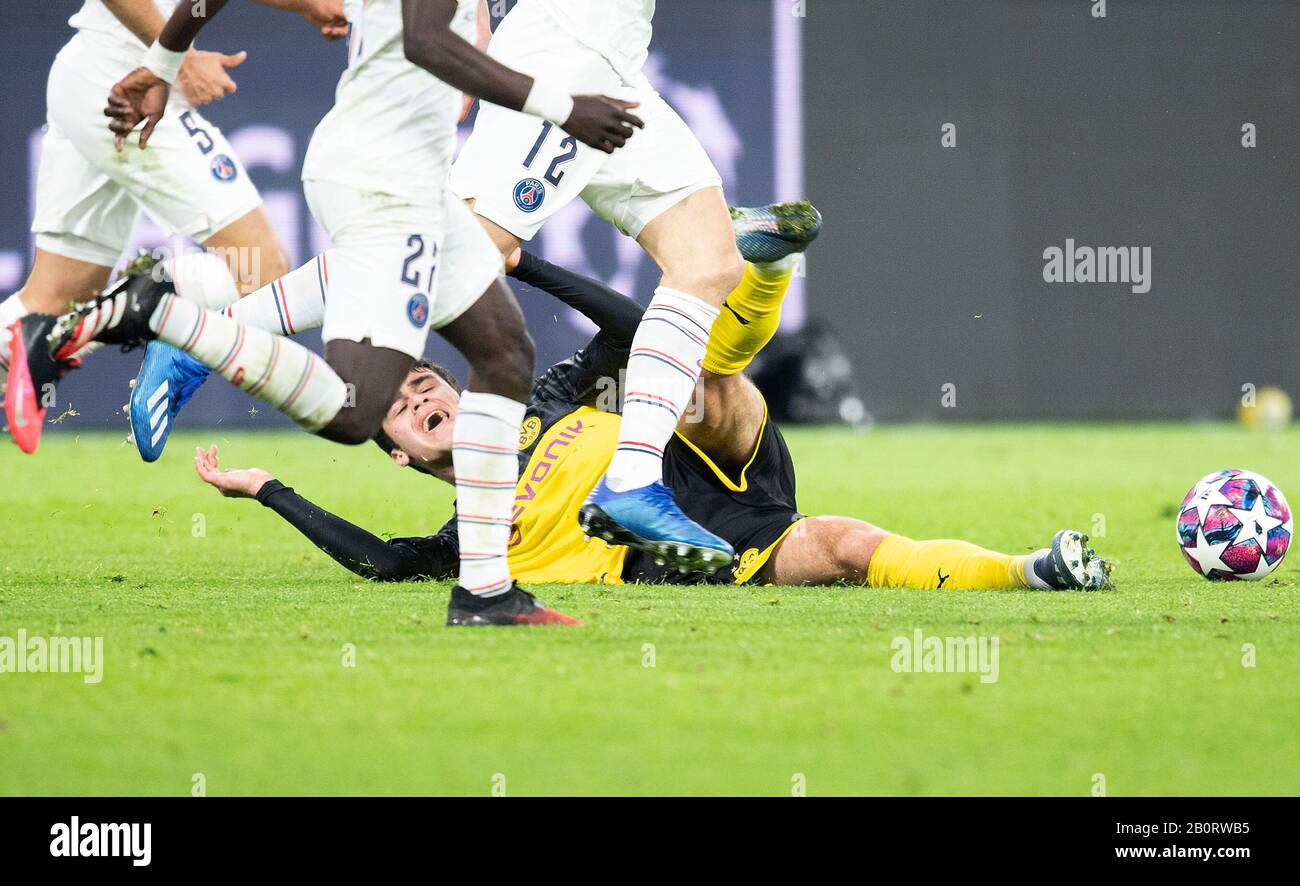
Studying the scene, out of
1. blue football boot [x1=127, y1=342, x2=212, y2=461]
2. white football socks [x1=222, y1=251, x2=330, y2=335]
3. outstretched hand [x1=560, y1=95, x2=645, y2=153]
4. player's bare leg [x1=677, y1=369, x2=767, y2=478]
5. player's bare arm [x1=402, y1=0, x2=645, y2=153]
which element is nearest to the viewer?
player's bare arm [x1=402, y1=0, x2=645, y2=153]

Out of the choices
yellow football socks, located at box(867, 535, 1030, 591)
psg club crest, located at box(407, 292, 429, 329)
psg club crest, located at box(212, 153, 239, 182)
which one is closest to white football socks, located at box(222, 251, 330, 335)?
psg club crest, located at box(212, 153, 239, 182)

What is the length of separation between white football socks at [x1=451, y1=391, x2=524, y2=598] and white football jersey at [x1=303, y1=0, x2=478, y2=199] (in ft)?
1.66

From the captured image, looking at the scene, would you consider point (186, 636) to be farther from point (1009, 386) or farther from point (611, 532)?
point (1009, 386)

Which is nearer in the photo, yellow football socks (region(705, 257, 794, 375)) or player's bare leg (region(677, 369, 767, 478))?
yellow football socks (region(705, 257, 794, 375))

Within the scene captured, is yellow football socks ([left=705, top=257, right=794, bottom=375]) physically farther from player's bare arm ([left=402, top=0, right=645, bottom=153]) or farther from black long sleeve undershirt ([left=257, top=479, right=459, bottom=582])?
player's bare arm ([left=402, top=0, right=645, bottom=153])

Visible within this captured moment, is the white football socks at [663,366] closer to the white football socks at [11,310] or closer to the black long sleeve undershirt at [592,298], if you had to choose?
the black long sleeve undershirt at [592,298]

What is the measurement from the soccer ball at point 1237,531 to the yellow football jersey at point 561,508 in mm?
1794

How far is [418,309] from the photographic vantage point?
3.42 m

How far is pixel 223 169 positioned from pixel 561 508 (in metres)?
1.39

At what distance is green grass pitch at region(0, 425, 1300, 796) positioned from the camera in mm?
2297

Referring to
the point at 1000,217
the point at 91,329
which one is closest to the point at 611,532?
the point at 91,329

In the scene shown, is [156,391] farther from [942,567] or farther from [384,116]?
[942,567]
